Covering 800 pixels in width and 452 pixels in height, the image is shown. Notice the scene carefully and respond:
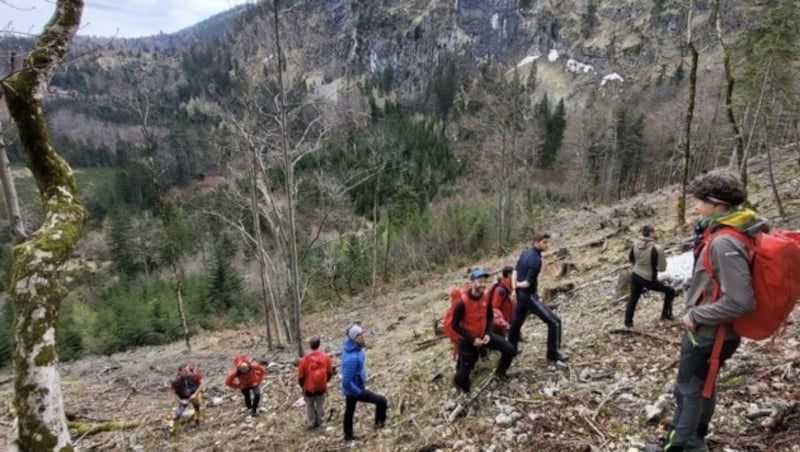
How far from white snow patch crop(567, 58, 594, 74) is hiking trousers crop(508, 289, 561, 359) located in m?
124

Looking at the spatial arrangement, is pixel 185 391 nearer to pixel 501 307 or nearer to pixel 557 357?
pixel 501 307

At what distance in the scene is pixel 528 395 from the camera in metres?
5.95

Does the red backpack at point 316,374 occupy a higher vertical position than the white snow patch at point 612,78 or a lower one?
→ lower

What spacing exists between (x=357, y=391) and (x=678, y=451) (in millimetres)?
3943

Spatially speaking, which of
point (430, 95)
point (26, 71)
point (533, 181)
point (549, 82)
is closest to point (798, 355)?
point (26, 71)

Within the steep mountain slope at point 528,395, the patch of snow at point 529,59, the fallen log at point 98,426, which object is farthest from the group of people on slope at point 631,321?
the patch of snow at point 529,59

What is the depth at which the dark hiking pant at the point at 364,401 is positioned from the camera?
6.57 metres

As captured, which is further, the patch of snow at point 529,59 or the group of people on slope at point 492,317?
the patch of snow at point 529,59

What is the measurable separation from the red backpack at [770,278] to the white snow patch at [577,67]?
12647cm

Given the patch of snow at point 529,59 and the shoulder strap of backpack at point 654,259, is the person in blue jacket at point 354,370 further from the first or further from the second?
the patch of snow at point 529,59

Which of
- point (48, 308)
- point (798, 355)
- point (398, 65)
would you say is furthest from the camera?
point (398, 65)

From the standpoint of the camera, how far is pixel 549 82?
382 ft

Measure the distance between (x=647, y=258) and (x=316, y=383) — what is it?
18.3 ft

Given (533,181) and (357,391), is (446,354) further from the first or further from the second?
(533,181)
